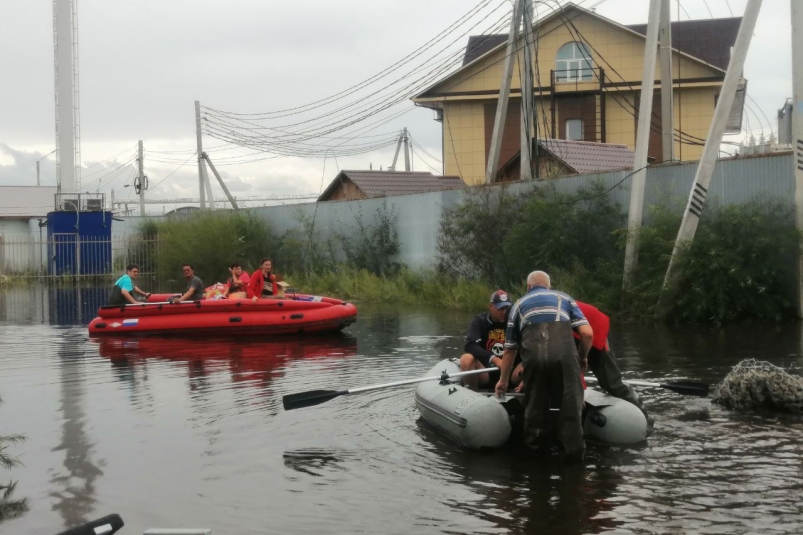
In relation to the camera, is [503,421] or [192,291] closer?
[503,421]

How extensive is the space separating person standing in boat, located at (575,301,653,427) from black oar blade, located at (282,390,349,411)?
9.15 feet

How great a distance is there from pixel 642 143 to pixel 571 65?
2577 centimetres

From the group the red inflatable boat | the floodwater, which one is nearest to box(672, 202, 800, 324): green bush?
the floodwater

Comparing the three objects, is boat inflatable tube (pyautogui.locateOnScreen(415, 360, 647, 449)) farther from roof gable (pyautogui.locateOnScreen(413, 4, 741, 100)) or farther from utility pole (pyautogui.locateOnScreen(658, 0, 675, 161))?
roof gable (pyautogui.locateOnScreen(413, 4, 741, 100))

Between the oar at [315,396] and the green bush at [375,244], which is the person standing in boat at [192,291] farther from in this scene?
the oar at [315,396]

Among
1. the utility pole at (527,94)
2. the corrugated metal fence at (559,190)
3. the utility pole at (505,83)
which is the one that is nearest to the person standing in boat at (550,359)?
the corrugated metal fence at (559,190)

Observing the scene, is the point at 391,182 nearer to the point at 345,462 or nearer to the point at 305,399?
the point at 305,399

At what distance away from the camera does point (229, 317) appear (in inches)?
776

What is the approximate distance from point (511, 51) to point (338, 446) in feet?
54.4

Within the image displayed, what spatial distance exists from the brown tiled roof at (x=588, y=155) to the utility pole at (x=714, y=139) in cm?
1188

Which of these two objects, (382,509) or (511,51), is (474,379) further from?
(511,51)

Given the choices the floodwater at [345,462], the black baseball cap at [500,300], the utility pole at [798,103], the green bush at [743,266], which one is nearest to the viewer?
the floodwater at [345,462]

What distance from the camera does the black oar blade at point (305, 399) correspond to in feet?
36.1

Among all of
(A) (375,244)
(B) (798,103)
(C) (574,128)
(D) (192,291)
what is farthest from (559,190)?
(C) (574,128)
